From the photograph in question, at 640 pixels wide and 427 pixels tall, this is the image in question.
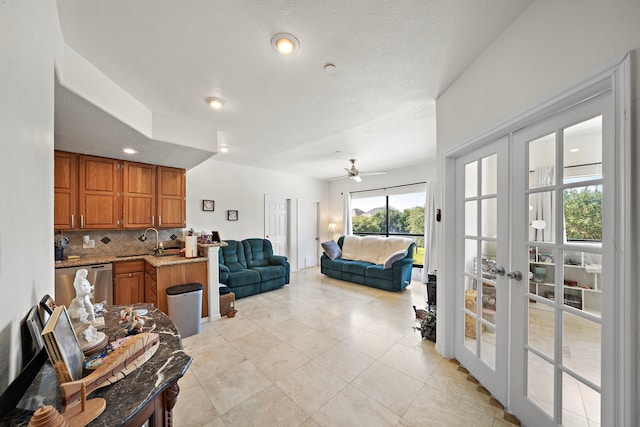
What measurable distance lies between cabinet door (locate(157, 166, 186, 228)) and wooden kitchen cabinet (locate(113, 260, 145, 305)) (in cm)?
74

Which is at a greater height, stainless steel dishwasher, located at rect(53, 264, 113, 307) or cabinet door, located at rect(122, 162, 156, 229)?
cabinet door, located at rect(122, 162, 156, 229)

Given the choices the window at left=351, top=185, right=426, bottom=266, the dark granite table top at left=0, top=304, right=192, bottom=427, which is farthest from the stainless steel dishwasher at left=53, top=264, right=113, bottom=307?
the window at left=351, top=185, right=426, bottom=266

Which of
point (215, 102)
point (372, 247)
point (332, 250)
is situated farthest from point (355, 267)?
point (215, 102)

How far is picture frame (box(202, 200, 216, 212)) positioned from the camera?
15.3ft

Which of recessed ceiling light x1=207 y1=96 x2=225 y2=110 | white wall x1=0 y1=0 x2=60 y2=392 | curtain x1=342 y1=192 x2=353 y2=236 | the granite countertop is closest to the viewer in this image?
white wall x1=0 y1=0 x2=60 y2=392

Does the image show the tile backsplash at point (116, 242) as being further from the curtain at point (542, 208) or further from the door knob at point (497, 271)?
the curtain at point (542, 208)

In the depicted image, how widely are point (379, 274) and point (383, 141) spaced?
Answer: 2.57m

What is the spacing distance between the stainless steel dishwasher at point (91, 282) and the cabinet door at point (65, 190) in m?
0.61

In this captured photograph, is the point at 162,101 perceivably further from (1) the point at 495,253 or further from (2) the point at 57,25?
(1) the point at 495,253

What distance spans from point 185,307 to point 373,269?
3370mm

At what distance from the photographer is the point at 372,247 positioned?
5.57 meters

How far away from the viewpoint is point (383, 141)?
12.2ft

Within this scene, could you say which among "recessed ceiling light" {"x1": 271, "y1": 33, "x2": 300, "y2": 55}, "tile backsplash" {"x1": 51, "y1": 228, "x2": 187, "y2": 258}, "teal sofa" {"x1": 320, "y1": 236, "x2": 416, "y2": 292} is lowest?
"teal sofa" {"x1": 320, "y1": 236, "x2": 416, "y2": 292}

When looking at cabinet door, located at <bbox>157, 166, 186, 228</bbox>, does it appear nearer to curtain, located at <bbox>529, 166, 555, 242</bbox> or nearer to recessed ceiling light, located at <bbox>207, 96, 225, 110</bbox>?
recessed ceiling light, located at <bbox>207, 96, 225, 110</bbox>
